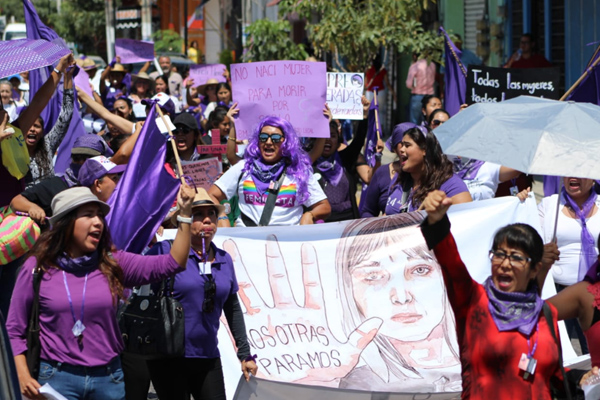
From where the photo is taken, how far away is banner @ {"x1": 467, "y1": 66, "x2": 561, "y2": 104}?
9.13 meters

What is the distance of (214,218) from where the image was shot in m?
5.47

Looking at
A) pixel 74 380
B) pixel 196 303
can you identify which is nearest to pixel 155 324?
pixel 196 303

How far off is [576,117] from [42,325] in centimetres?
241

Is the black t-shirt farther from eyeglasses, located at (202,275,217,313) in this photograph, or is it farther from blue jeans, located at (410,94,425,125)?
blue jeans, located at (410,94,425,125)

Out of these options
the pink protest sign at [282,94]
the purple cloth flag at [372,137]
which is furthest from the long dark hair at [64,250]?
the purple cloth flag at [372,137]

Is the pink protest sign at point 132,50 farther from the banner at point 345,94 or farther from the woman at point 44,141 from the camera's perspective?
the woman at point 44,141

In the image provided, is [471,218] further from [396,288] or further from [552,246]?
[552,246]

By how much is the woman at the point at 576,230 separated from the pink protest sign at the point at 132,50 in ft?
33.8

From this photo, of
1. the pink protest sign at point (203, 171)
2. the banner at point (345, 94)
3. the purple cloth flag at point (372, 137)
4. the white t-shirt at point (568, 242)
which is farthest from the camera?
the banner at point (345, 94)

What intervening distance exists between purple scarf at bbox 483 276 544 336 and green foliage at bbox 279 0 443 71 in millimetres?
11261

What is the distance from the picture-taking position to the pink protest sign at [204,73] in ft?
52.7

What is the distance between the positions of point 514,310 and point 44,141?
4.50m

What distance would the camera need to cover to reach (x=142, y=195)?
5.82 m

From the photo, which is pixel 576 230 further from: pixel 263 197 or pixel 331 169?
pixel 331 169
